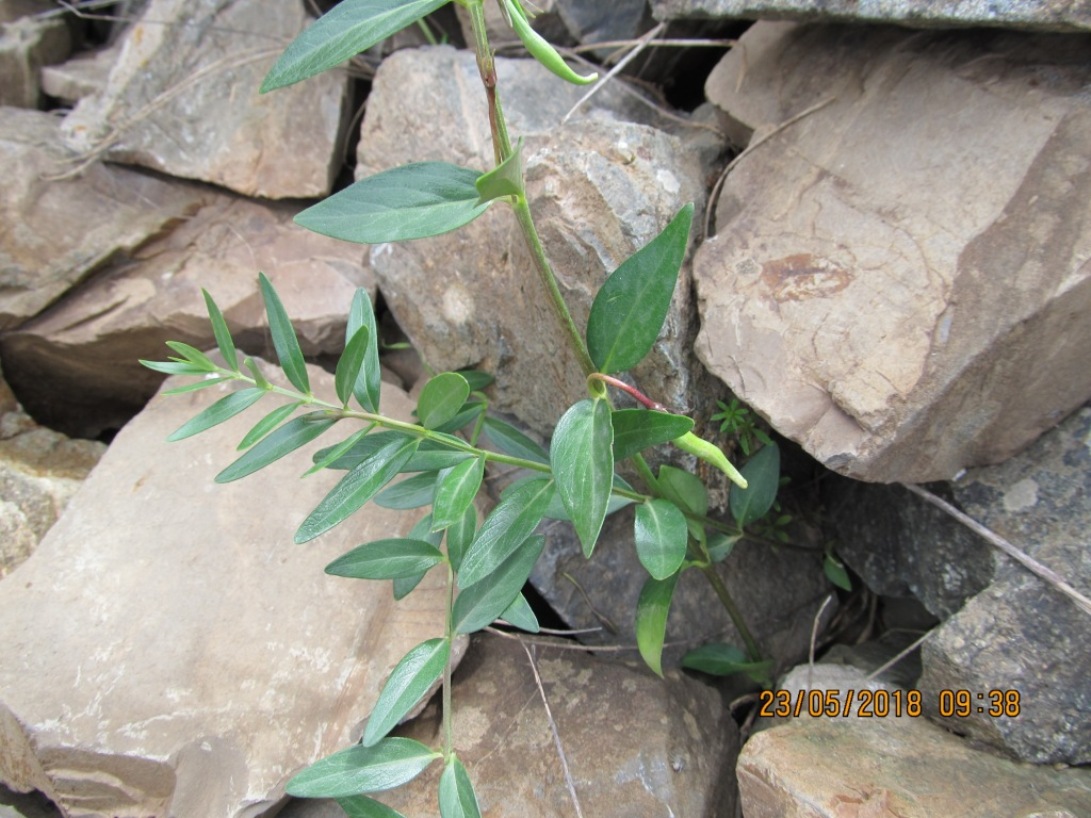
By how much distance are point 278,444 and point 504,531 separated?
369mm

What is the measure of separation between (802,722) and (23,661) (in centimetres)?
143

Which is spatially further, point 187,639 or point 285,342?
point 187,639

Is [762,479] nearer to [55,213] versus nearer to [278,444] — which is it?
[278,444]

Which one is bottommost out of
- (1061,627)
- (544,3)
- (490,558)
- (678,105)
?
(1061,627)

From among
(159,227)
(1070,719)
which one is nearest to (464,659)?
(1070,719)

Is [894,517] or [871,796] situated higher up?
[894,517]

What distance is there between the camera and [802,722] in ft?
4.92

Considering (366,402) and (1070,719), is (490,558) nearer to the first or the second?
(366,402)

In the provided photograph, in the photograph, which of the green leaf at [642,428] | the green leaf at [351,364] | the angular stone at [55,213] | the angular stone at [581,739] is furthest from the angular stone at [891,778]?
the angular stone at [55,213]

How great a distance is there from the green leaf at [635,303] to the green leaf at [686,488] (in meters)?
0.41

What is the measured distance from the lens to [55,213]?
219 cm

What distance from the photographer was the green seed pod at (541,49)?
0.95 m

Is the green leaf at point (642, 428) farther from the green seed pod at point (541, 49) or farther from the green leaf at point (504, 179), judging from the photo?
the green seed pod at point (541, 49)

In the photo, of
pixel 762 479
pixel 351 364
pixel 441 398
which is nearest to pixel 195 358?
pixel 351 364
